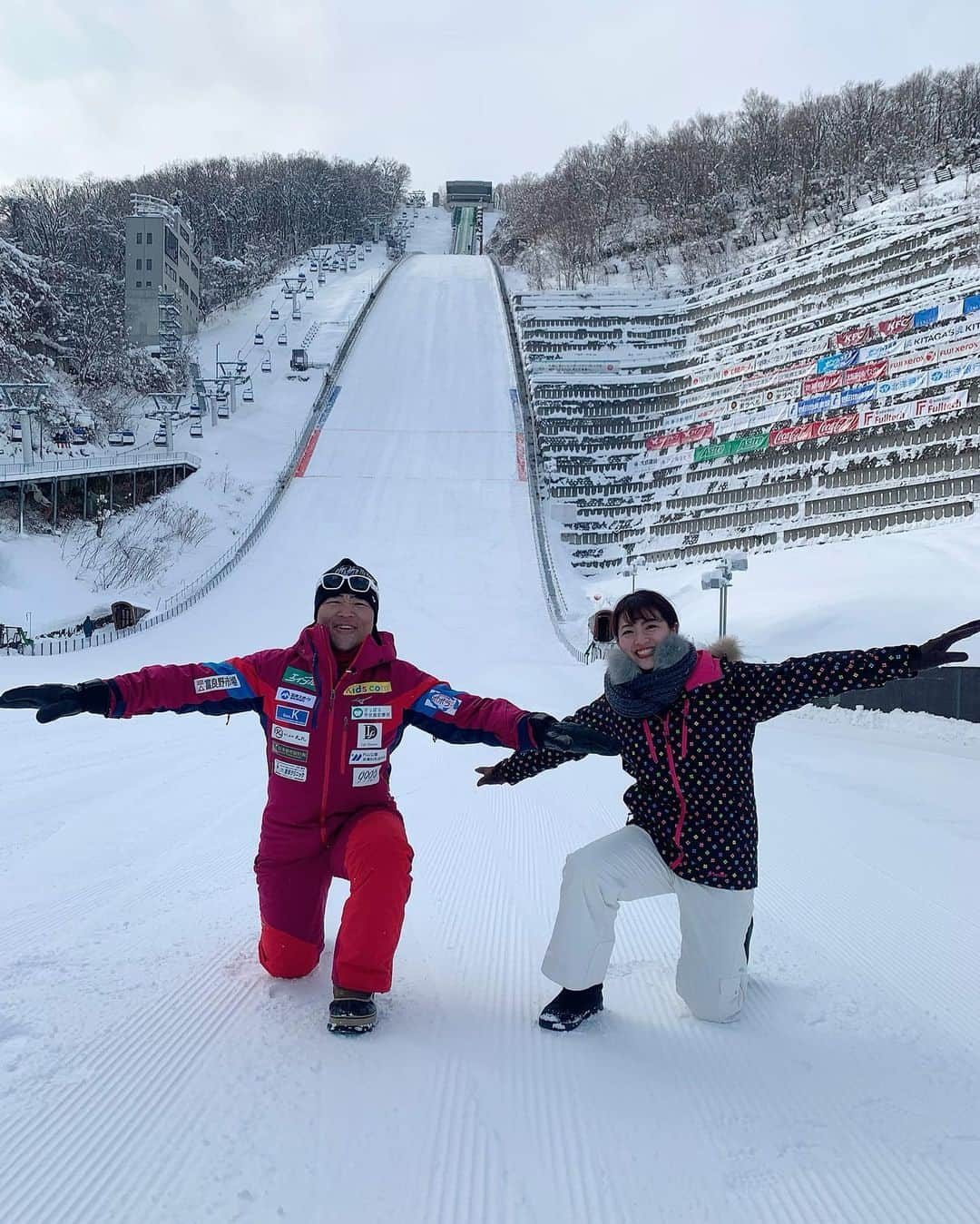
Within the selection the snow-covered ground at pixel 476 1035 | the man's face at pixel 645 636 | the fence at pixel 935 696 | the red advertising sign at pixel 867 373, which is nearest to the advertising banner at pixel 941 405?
the red advertising sign at pixel 867 373

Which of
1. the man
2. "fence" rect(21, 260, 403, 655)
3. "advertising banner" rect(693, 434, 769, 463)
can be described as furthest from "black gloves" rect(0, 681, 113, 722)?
"advertising banner" rect(693, 434, 769, 463)

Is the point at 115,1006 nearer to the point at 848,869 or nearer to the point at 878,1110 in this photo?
the point at 878,1110

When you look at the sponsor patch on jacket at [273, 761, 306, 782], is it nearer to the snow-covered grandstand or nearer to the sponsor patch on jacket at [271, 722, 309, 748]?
the sponsor patch on jacket at [271, 722, 309, 748]

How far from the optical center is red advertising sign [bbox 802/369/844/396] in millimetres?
35750

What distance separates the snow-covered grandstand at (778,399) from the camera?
30109mm

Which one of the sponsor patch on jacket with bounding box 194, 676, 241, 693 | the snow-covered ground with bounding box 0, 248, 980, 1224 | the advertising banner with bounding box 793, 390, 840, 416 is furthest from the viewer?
the advertising banner with bounding box 793, 390, 840, 416

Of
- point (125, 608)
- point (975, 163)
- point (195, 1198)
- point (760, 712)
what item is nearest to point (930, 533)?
point (125, 608)

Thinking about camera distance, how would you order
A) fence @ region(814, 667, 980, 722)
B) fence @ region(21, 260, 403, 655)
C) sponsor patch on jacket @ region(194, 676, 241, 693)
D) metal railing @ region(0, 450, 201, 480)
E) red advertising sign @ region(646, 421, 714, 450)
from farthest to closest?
1. red advertising sign @ region(646, 421, 714, 450)
2. metal railing @ region(0, 450, 201, 480)
3. fence @ region(21, 260, 403, 655)
4. fence @ region(814, 667, 980, 722)
5. sponsor patch on jacket @ region(194, 676, 241, 693)

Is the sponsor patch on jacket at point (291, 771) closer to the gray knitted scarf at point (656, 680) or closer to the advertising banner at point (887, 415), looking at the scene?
the gray knitted scarf at point (656, 680)

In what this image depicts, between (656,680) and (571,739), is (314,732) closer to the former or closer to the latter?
(571,739)

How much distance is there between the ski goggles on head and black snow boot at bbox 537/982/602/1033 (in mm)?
1445

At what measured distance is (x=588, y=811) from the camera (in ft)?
22.9

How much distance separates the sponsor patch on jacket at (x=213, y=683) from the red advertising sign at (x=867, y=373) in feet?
116

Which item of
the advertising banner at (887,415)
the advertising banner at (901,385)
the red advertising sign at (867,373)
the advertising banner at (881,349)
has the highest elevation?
the advertising banner at (881,349)
